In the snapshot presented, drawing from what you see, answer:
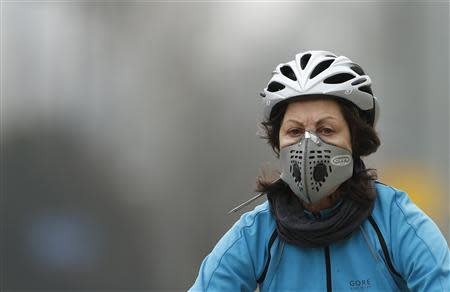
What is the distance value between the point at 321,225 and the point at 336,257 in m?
0.10

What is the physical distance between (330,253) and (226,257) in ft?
0.95

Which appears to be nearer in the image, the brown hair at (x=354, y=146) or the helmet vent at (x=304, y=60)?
the brown hair at (x=354, y=146)

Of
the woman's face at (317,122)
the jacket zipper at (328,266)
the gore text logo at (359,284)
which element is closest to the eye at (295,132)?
the woman's face at (317,122)

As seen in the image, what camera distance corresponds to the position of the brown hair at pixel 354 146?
1.26 meters

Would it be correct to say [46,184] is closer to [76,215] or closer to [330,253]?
[76,215]

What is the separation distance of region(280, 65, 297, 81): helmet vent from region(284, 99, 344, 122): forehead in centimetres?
12

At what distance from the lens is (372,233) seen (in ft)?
3.92

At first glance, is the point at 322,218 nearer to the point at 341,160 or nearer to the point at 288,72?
the point at 341,160

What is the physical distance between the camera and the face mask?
1218mm

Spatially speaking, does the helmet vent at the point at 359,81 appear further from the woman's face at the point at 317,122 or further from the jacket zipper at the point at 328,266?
the jacket zipper at the point at 328,266

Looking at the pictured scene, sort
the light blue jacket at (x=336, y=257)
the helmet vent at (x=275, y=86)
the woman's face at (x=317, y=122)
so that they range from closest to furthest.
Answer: the light blue jacket at (x=336, y=257), the woman's face at (x=317, y=122), the helmet vent at (x=275, y=86)

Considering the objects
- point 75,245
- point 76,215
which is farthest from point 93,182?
point 75,245

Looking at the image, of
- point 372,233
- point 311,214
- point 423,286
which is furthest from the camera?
point 311,214

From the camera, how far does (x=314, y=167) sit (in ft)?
4.01
